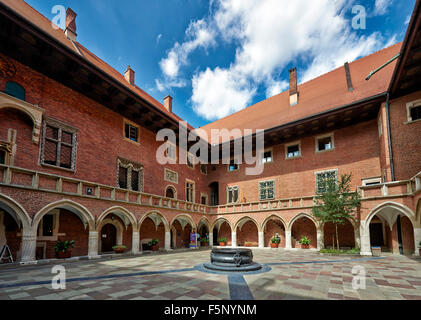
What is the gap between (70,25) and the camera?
18594mm

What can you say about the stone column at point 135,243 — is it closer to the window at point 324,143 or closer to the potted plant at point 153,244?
the potted plant at point 153,244

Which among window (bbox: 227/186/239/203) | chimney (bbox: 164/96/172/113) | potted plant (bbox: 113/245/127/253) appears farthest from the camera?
chimney (bbox: 164/96/172/113)

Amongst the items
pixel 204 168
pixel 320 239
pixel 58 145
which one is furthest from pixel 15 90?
pixel 320 239

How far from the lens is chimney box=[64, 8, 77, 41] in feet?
60.4

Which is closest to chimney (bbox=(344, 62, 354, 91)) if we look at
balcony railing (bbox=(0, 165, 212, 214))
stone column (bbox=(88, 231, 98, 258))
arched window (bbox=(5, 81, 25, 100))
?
balcony railing (bbox=(0, 165, 212, 214))

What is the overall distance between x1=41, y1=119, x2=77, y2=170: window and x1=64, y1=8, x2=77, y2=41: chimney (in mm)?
8240

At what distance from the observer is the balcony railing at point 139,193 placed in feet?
36.6

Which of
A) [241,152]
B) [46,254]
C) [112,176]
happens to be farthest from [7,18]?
[241,152]

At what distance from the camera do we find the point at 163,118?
19.9 metres

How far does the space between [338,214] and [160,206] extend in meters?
12.5

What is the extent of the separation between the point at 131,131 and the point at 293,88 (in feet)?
53.4

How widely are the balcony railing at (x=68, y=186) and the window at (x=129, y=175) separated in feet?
5.79

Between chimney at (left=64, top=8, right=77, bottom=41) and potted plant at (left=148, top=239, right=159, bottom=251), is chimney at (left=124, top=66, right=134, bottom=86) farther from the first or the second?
potted plant at (left=148, top=239, right=159, bottom=251)

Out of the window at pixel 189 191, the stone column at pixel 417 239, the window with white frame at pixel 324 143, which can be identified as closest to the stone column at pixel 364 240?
the stone column at pixel 417 239
